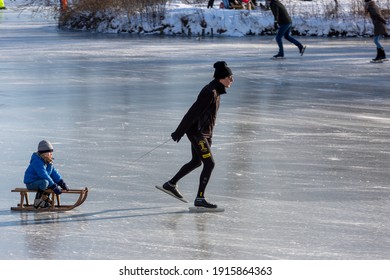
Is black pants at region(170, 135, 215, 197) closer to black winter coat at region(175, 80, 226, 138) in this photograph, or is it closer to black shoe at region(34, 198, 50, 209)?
black winter coat at region(175, 80, 226, 138)

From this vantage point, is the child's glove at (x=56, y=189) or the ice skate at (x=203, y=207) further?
the ice skate at (x=203, y=207)

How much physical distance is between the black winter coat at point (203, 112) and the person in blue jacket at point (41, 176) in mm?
960

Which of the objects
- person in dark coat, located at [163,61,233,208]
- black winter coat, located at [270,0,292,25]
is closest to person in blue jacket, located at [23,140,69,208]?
person in dark coat, located at [163,61,233,208]

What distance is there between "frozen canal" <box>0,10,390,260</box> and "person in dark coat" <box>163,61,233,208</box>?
0.74 ft

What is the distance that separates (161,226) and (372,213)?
1557mm

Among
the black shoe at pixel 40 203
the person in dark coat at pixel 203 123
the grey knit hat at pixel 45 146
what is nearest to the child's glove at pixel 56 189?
the black shoe at pixel 40 203

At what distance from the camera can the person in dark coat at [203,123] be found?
7.03 metres

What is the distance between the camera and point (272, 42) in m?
23.9

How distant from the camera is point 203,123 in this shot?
7.16m

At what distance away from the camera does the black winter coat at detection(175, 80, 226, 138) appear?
703 cm

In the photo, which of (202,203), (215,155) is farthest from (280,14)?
(202,203)

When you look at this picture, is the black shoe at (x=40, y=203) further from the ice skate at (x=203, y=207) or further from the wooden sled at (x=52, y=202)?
the ice skate at (x=203, y=207)

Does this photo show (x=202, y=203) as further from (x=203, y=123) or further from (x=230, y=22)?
(x=230, y=22)

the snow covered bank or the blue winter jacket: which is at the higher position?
the blue winter jacket
